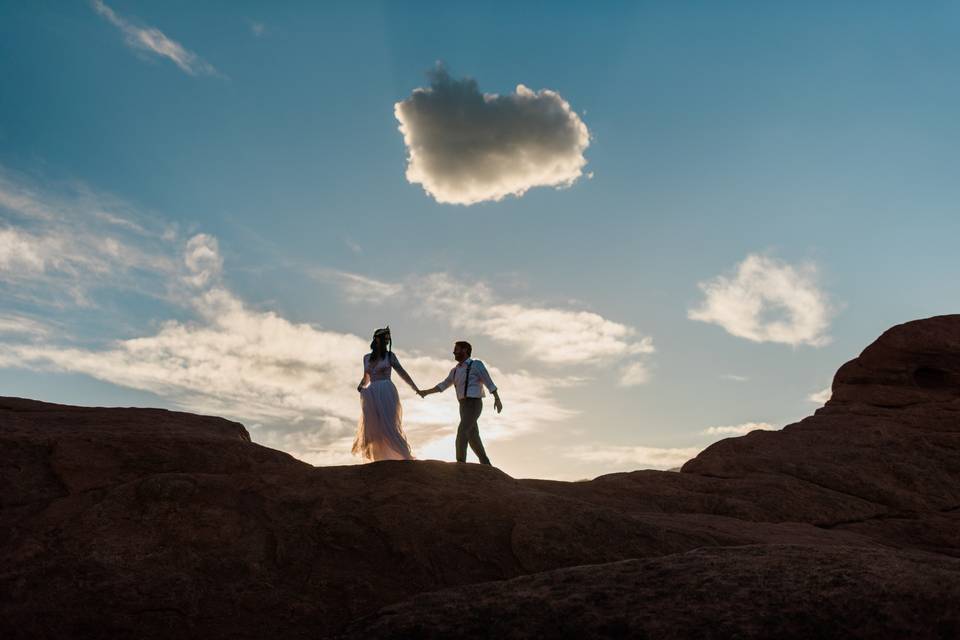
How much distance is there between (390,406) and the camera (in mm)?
13312

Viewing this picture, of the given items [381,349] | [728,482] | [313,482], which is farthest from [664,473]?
[313,482]

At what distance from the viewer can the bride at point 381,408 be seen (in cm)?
1330

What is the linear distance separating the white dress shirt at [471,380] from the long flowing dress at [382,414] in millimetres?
1072

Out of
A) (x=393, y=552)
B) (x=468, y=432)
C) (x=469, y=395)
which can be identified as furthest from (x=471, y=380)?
(x=393, y=552)

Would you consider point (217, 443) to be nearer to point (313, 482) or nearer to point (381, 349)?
point (313, 482)

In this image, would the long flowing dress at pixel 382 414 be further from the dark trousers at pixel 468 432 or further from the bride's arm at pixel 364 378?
the dark trousers at pixel 468 432

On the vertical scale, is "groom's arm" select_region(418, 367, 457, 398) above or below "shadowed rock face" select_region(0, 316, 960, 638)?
above

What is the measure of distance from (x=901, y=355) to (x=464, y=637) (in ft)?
57.8

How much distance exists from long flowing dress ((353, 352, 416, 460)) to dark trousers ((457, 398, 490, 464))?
1.04 metres

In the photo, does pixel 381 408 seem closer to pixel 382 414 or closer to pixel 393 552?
pixel 382 414

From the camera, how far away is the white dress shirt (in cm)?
1390

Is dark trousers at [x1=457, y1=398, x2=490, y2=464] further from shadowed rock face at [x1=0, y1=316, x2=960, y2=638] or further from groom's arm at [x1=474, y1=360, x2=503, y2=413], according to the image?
shadowed rock face at [x1=0, y1=316, x2=960, y2=638]

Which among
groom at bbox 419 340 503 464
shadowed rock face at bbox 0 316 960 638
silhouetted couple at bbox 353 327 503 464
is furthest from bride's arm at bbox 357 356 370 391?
shadowed rock face at bbox 0 316 960 638

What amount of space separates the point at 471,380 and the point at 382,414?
1.82m
